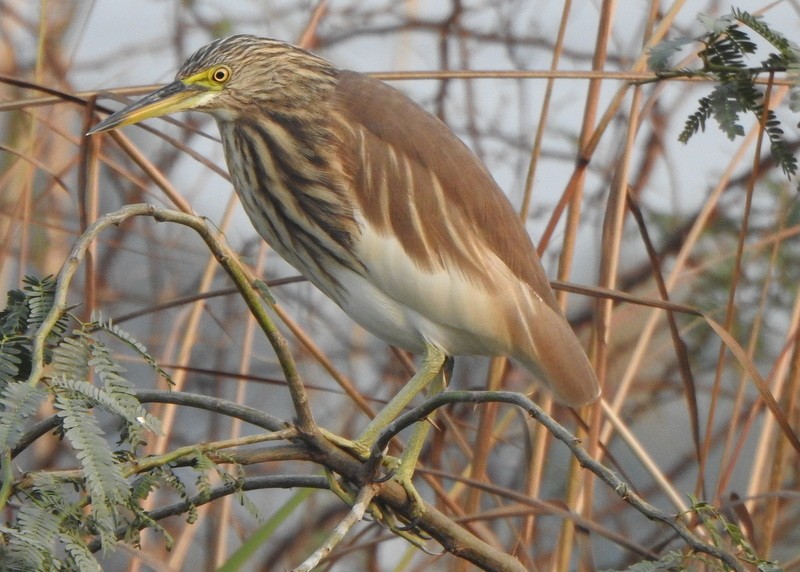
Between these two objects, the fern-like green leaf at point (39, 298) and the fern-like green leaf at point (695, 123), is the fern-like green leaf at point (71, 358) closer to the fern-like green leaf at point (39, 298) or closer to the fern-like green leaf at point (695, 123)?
the fern-like green leaf at point (39, 298)

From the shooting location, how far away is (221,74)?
4.89 feet

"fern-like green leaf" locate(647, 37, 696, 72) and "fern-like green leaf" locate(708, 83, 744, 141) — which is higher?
"fern-like green leaf" locate(647, 37, 696, 72)

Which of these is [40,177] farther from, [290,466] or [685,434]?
[685,434]

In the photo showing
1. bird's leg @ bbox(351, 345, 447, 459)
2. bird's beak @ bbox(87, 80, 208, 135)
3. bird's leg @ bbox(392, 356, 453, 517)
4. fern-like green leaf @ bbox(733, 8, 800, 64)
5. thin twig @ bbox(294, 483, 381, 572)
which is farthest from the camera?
bird's leg @ bbox(351, 345, 447, 459)

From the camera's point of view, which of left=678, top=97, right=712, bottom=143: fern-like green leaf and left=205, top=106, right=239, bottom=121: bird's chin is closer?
left=678, top=97, right=712, bottom=143: fern-like green leaf

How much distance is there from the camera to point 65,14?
2631mm

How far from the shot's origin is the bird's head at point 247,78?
4.80ft

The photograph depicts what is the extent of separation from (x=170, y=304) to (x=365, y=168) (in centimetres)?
30

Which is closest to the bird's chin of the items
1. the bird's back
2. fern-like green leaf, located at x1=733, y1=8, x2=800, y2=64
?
the bird's back

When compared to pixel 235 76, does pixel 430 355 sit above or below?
below

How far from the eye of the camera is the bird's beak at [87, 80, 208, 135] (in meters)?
1.27

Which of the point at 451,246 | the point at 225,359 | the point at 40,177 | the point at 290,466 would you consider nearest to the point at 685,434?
the point at 290,466

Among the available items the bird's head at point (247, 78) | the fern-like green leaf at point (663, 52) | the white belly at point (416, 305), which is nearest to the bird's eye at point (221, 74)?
the bird's head at point (247, 78)

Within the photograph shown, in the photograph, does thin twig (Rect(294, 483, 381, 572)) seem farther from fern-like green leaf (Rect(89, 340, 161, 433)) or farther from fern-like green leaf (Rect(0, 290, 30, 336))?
fern-like green leaf (Rect(0, 290, 30, 336))
